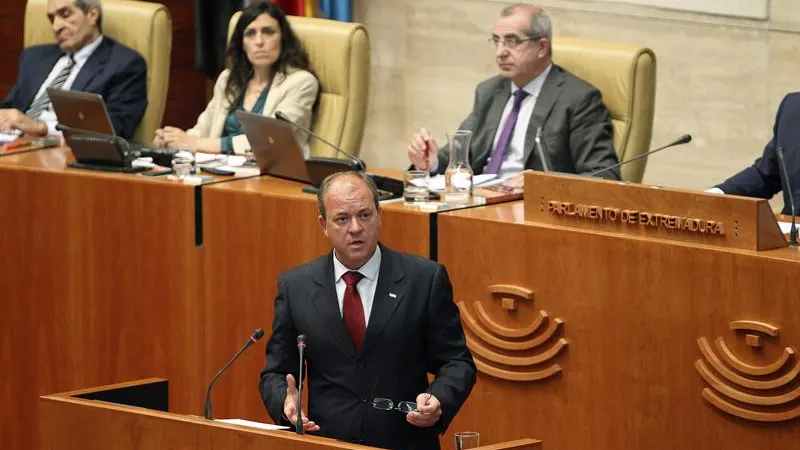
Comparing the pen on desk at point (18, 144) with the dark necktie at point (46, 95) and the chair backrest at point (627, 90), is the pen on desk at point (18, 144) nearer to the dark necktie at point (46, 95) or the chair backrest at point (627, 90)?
the dark necktie at point (46, 95)

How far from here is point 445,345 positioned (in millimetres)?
3752

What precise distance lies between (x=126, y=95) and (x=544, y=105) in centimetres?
197

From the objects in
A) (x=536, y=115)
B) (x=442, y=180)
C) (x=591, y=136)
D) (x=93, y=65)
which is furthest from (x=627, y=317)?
(x=93, y=65)

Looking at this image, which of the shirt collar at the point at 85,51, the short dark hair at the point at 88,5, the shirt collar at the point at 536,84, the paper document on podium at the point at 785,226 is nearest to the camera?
the paper document on podium at the point at 785,226

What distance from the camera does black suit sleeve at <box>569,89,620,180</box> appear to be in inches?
218

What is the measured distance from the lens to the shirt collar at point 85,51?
6820 mm

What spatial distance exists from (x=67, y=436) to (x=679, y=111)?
3.95 meters

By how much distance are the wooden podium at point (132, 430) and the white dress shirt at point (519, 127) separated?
90.8 inches

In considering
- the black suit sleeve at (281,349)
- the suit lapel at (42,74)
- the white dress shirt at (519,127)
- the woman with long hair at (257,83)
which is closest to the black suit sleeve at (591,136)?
the white dress shirt at (519,127)

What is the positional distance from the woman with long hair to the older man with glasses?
751 millimetres

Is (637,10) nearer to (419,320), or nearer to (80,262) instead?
(80,262)

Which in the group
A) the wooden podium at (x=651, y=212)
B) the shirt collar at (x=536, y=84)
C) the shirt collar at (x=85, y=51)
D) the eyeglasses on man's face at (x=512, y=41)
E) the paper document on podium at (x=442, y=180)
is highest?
the eyeglasses on man's face at (x=512, y=41)

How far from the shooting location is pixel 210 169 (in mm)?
5559

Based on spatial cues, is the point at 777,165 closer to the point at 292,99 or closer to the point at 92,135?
the point at 292,99
